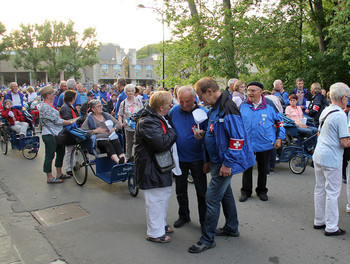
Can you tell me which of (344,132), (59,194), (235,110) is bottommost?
(59,194)

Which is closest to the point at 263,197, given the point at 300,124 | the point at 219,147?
the point at 219,147

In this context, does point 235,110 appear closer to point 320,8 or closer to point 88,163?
point 88,163

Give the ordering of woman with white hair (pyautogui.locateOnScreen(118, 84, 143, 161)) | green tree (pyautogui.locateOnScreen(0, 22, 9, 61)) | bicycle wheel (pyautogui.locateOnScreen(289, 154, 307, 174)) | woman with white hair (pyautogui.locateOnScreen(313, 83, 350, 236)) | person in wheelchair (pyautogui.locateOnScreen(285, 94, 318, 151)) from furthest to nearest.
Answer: green tree (pyautogui.locateOnScreen(0, 22, 9, 61)) → woman with white hair (pyautogui.locateOnScreen(118, 84, 143, 161)) → person in wheelchair (pyautogui.locateOnScreen(285, 94, 318, 151)) → bicycle wheel (pyautogui.locateOnScreen(289, 154, 307, 174)) → woman with white hair (pyautogui.locateOnScreen(313, 83, 350, 236))

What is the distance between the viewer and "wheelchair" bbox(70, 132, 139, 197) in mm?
5375

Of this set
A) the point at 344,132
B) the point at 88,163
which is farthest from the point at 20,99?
the point at 344,132

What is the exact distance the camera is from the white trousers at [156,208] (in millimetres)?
3646

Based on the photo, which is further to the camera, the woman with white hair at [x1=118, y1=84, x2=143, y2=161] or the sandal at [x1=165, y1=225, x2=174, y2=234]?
the woman with white hair at [x1=118, y1=84, x2=143, y2=161]

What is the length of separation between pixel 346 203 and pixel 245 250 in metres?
2.42

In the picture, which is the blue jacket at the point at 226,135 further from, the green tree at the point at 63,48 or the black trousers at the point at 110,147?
the green tree at the point at 63,48

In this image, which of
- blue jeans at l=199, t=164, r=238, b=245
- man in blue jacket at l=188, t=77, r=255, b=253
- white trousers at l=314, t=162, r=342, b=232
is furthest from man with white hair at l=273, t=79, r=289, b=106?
blue jeans at l=199, t=164, r=238, b=245

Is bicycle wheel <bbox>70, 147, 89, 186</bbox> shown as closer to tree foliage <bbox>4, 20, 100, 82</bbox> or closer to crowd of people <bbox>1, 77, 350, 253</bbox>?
crowd of people <bbox>1, 77, 350, 253</bbox>

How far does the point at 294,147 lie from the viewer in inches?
271

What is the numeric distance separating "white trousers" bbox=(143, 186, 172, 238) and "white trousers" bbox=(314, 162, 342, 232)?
1948 mm

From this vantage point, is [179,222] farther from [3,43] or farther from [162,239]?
[3,43]
